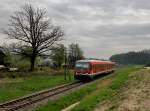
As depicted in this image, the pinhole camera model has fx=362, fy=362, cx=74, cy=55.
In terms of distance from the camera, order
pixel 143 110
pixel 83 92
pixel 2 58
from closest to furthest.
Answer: pixel 143 110
pixel 83 92
pixel 2 58

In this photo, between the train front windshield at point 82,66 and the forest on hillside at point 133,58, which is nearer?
the train front windshield at point 82,66

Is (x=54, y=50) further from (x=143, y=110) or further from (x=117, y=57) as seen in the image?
(x=117, y=57)

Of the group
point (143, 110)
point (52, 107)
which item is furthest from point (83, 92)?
point (143, 110)

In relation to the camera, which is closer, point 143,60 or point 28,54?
point 28,54

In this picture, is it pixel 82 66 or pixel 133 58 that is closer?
pixel 82 66

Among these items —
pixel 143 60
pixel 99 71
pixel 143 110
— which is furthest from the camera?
pixel 143 60

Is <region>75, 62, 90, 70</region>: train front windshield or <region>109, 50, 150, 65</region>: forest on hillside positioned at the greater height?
<region>109, 50, 150, 65</region>: forest on hillside

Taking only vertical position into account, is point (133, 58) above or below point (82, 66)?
above

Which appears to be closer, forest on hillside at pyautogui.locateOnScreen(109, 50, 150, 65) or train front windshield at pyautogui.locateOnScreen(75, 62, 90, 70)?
train front windshield at pyautogui.locateOnScreen(75, 62, 90, 70)

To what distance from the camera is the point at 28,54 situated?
73.7 m

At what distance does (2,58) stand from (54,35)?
58.8 ft

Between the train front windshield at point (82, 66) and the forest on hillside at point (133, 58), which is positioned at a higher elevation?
the forest on hillside at point (133, 58)

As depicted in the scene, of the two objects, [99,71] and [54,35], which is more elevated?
[54,35]

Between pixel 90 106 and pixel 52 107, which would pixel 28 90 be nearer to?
pixel 52 107
